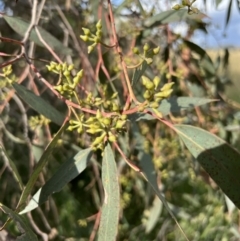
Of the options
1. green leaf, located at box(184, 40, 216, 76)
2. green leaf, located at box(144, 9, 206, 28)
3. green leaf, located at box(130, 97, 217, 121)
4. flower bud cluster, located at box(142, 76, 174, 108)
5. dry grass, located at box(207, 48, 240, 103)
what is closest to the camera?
flower bud cluster, located at box(142, 76, 174, 108)

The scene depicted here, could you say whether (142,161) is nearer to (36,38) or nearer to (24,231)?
(36,38)

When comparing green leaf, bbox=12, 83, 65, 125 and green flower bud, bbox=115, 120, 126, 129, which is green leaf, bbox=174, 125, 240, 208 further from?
green leaf, bbox=12, 83, 65, 125

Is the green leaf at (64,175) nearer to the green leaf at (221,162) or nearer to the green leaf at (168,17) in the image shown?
the green leaf at (221,162)

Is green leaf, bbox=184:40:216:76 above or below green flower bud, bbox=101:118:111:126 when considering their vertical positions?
below

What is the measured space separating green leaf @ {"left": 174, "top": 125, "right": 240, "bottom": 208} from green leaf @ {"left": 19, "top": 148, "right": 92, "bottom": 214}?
0.19 meters

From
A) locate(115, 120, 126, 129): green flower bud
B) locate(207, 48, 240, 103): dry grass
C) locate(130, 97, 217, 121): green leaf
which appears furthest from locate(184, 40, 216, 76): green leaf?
locate(115, 120, 126, 129): green flower bud

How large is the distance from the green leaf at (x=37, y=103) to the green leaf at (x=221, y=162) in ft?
1.01

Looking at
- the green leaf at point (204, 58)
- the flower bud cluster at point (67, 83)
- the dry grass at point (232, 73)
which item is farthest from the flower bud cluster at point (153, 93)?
the dry grass at point (232, 73)

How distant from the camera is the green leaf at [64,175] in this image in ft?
3.05

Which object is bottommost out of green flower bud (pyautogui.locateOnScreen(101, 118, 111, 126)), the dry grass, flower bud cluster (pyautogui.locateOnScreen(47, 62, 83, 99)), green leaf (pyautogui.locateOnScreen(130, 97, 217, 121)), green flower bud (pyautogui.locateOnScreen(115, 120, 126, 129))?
the dry grass

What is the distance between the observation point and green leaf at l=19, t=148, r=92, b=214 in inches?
36.6

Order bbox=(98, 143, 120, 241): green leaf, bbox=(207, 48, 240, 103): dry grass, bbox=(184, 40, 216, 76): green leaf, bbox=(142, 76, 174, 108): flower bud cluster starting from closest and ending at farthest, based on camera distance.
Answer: bbox=(142, 76, 174, 108): flower bud cluster → bbox=(98, 143, 120, 241): green leaf → bbox=(184, 40, 216, 76): green leaf → bbox=(207, 48, 240, 103): dry grass

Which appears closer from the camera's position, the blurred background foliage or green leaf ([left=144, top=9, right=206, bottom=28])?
green leaf ([left=144, top=9, right=206, bottom=28])

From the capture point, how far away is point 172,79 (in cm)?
168
